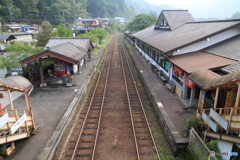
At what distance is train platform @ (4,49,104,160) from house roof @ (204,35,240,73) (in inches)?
373

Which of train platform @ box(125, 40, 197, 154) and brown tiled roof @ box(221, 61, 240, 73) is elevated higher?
brown tiled roof @ box(221, 61, 240, 73)

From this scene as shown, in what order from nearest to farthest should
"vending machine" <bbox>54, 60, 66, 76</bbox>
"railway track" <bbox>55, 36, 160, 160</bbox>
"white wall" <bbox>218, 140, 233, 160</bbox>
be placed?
"white wall" <bbox>218, 140, 233, 160</bbox>
"railway track" <bbox>55, 36, 160, 160</bbox>
"vending machine" <bbox>54, 60, 66, 76</bbox>

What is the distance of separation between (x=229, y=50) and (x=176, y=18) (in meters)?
14.6

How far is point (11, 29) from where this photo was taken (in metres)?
56.8

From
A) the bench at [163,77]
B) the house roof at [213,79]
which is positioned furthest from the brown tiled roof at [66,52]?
the house roof at [213,79]

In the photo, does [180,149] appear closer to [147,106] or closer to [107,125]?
[107,125]

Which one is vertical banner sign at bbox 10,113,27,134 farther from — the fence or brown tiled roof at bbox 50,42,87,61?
brown tiled roof at bbox 50,42,87,61

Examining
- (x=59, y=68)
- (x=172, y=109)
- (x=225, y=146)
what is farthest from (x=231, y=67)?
(x=59, y=68)

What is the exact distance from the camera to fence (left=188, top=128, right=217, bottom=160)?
21.3 ft

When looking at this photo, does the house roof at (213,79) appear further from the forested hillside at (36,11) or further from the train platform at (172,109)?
the forested hillside at (36,11)

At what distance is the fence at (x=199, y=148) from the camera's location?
6.50 meters

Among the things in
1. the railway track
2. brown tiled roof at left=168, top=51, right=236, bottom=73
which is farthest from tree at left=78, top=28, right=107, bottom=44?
brown tiled roof at left=168, top=51, right=236, bottom=73

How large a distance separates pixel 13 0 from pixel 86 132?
7794cm

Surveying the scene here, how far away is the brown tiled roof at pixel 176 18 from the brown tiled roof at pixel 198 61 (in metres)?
10.8
